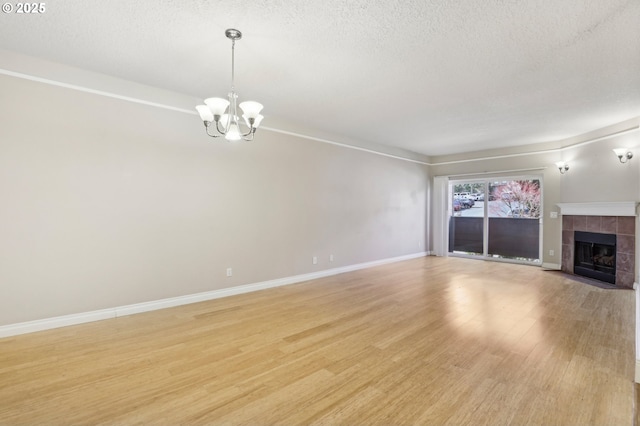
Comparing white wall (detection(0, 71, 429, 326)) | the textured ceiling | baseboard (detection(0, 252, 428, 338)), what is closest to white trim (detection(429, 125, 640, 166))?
the textured ceiling

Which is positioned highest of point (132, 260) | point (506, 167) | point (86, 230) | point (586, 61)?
point (586, 61)

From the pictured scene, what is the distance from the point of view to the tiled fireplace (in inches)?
198

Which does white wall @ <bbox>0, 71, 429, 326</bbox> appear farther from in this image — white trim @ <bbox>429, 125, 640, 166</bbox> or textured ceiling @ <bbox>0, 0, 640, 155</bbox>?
white trim @ <bbox>429, 125, 640, 166</bbox>

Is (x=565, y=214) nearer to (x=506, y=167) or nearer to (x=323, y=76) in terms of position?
(x=506, y=167)

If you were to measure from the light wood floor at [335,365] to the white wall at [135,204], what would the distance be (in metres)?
0.47

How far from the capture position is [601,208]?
545 centimetres

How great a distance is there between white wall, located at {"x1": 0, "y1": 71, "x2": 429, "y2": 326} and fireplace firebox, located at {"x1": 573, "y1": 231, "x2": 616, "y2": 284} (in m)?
5.13

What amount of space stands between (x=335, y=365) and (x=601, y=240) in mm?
6026

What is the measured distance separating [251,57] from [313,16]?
37.6 inches

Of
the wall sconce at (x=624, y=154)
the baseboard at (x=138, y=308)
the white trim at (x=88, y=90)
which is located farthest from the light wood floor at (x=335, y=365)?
the white trim at (x=88, y=90)

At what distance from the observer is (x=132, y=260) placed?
3.71 metres

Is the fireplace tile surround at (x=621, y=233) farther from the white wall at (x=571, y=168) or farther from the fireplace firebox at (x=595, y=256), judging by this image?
the white wall at (x=571, y=168)

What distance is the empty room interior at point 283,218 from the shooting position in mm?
2186

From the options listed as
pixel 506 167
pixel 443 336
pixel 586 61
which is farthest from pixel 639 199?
pixel 443 336
